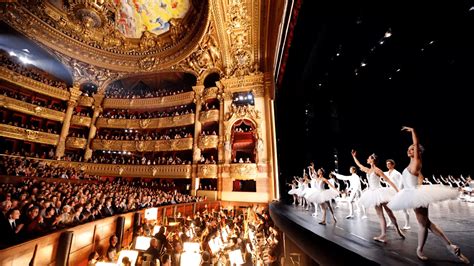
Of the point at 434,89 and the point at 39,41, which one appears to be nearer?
the point at 434,89

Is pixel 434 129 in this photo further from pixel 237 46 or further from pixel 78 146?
pixel 78 146

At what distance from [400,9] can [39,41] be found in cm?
2189

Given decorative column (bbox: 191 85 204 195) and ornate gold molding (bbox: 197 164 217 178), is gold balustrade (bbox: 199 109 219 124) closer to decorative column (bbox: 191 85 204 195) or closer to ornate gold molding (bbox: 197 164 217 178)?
decorative column (bbox: 191 85 204 195)

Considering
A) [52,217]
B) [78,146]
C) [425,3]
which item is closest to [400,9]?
[425,3]

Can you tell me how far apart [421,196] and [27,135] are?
2077cm

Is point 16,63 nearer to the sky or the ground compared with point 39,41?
nearer to the ground

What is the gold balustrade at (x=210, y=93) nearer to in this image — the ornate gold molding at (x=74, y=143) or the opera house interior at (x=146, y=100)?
the opera house interior at (x=146, y=100)

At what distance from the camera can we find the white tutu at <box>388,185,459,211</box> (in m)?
2.04

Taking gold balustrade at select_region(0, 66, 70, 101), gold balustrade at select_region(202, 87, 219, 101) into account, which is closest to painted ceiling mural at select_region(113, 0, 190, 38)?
gold balustrade at select_region(202, 87, 219, 101)

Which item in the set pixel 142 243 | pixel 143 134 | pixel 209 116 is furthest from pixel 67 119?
pixel 142 243

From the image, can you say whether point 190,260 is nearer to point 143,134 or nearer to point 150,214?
point 150,214

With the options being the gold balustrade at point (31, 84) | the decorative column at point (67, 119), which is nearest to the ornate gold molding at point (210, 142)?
the decorative column at point (67, 119)

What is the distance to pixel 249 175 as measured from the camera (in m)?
12.6

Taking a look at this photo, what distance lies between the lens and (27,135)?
46.1ft
